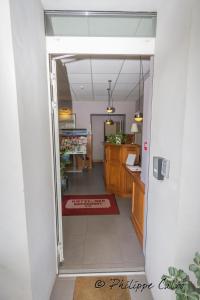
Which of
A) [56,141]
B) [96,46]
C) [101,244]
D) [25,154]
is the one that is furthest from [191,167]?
[101,244]

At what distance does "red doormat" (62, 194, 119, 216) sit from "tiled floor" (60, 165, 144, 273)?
0.48ft

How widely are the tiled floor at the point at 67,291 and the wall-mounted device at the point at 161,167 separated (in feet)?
4.10

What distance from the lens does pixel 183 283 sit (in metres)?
0.80

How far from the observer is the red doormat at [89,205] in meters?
3.09

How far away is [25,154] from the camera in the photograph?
102cm

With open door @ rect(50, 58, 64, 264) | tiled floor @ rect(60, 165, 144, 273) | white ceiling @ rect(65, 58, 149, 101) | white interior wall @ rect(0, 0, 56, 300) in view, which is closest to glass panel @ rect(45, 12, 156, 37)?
white interior wall @ rect(0, 0, 56, 300)

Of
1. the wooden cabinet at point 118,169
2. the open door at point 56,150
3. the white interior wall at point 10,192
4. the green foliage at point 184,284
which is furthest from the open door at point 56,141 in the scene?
the wooden cabinet at point 118,169

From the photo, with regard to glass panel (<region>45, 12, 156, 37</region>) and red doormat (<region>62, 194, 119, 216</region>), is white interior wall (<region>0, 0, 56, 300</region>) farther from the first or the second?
red doormat (<region>62, 194, 119, 216</region>)

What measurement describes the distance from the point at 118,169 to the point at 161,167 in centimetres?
258

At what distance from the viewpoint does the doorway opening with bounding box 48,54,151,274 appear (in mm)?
1960

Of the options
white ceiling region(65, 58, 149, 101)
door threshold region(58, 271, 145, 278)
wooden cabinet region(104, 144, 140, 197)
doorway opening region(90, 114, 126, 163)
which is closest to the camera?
door threshold region(58, 271, 145, 278)

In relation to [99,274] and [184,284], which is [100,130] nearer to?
[99,274]

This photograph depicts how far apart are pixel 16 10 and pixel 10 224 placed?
1281 mm

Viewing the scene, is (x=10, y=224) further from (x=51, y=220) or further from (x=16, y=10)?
(x=16, y=10)
